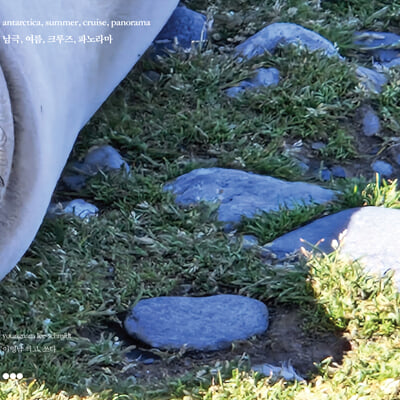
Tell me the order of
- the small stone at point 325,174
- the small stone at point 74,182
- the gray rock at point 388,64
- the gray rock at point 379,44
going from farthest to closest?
1. the gray rock at point 379,44
2. the gray rock at point 388,64
3. the small stone at point 325,174
4. the small stone at point 74,182

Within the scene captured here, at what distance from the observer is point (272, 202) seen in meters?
4.16

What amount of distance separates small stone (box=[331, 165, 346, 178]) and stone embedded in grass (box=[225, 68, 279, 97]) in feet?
2.49

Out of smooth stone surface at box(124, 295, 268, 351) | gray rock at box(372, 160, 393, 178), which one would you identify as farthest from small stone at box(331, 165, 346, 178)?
smooth stone surface at box(124, 295, 268, 351)

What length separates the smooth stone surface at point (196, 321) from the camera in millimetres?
3385

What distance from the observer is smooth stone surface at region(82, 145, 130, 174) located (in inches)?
173

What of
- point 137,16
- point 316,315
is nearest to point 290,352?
point 316,315

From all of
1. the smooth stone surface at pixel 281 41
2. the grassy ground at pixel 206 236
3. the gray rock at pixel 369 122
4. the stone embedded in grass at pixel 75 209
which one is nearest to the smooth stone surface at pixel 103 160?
the grassy ground at pixel 206 236

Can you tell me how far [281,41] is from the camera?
17.6ft

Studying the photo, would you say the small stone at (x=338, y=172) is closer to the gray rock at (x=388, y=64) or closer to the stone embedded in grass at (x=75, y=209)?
the gray rock at (x=388, y=64)

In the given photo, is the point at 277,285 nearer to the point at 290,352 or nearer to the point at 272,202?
the point at 290,352

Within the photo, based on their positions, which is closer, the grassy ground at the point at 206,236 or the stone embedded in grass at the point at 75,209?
the grassy ground at the point at 206,236

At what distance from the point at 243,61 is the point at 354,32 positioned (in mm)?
911

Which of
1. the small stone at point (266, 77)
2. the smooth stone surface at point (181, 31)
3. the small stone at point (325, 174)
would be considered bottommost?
the small stone at point (325, 174)

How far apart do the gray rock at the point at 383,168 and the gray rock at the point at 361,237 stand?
64 centimetres
